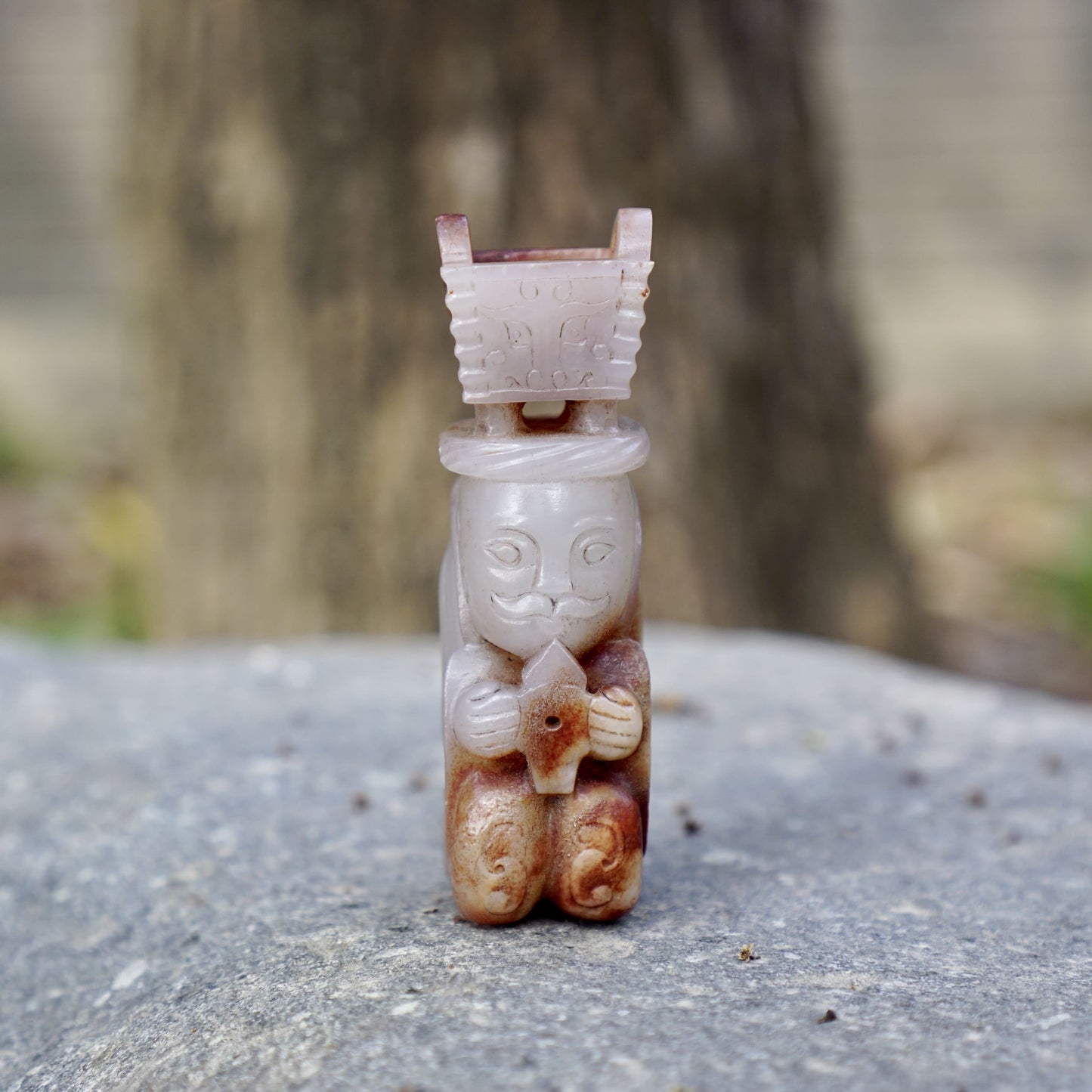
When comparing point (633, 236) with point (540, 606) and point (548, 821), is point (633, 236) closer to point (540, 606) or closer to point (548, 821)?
point (540, 606)

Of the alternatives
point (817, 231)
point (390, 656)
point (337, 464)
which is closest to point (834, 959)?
point (390, 656)

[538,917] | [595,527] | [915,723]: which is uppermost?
[595,527]

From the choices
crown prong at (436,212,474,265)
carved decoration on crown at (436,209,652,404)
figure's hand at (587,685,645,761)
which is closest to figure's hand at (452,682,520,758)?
figure's hand at (587,685,645,761)

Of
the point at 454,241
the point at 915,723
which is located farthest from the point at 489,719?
the point at 915,723

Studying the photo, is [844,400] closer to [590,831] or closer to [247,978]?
[590,831]

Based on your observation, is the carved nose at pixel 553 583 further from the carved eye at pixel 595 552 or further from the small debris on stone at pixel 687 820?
the small debris on stone at pixel 687 820

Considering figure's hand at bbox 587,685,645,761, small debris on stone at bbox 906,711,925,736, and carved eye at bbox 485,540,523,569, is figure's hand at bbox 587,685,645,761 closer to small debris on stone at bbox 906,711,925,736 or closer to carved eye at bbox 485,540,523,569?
carved eye at bbox 485,540,523,569

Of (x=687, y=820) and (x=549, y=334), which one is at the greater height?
(x=549, y=334)
